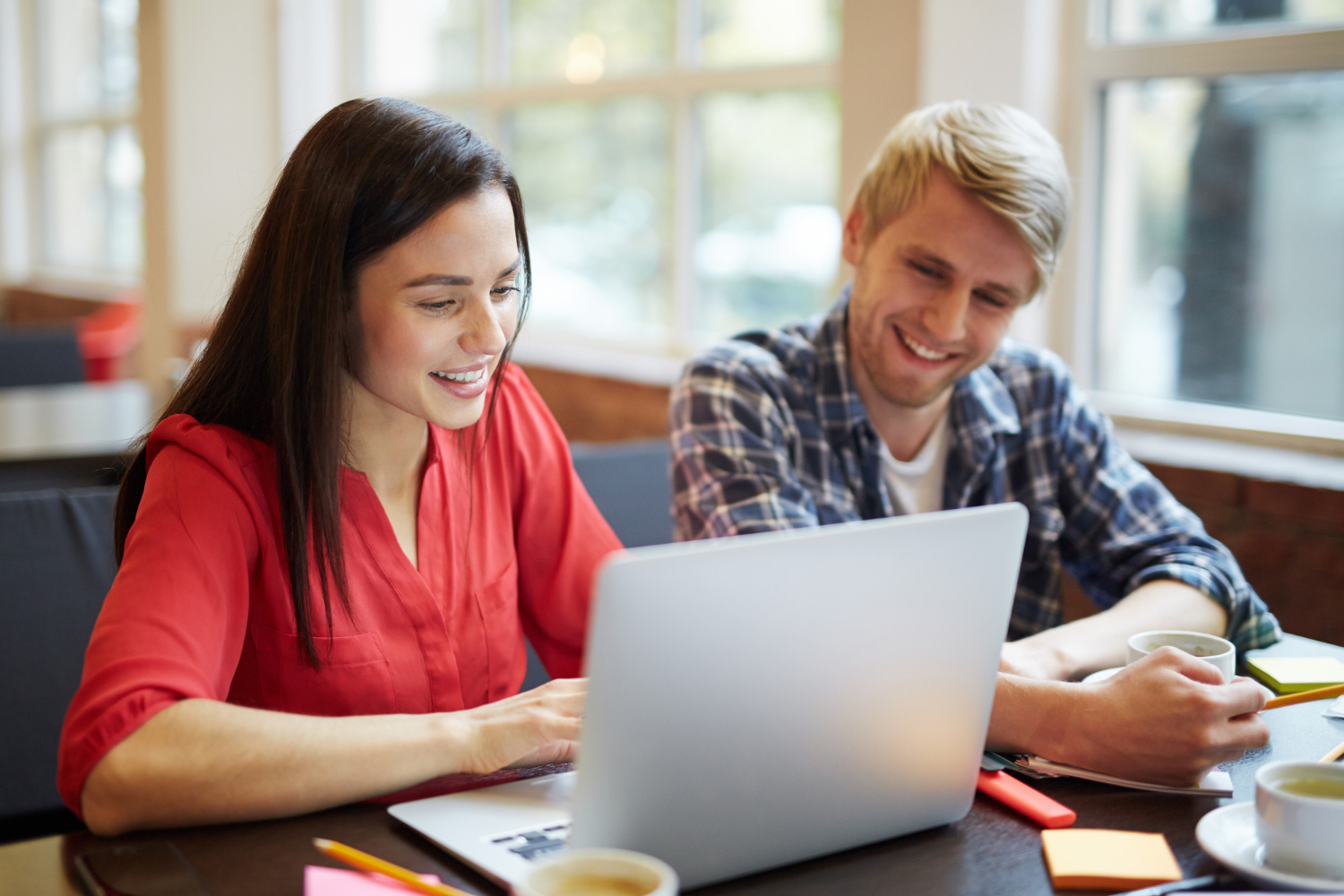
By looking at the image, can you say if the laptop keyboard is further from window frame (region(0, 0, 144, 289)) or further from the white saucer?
window frame (region(0, 0, 144, 289))

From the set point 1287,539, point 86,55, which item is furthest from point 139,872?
point 86,55

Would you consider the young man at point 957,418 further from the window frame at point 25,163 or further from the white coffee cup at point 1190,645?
the window frame at point 25,163

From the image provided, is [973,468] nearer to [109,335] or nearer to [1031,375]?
[1031,375]

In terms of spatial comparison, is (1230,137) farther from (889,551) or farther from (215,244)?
(215,244)

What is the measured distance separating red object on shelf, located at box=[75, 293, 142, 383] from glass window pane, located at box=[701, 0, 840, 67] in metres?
3.53

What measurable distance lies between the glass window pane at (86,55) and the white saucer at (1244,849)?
20.5ft

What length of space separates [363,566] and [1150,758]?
2.38 ft

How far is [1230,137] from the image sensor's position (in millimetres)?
2170

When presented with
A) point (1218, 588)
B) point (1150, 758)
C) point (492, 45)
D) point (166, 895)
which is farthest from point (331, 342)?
point (492, 45)

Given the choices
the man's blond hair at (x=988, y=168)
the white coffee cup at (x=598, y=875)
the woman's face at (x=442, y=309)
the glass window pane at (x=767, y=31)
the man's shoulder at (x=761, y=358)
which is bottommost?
the white coffee cup at (x=598, y=875)

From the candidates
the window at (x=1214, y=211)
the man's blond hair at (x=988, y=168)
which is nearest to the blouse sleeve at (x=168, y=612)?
the man's blond hair at (x=988, y=168)

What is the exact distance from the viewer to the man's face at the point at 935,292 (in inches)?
57.4

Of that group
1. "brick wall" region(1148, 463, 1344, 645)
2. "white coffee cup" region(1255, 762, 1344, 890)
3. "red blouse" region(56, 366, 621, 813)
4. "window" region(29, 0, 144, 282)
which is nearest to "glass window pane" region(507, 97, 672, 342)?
"brick wall" region(1148, 463, 1344, 645)

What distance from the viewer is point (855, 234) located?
5.28 ft
